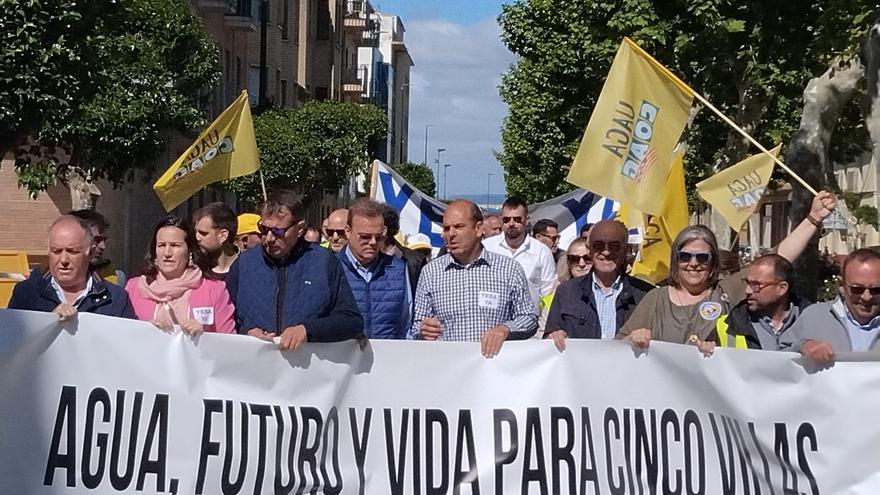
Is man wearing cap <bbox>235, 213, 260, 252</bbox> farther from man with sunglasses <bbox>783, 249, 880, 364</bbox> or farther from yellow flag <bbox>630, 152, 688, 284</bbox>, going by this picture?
man with sunglasses <bbox>783, 249, 880, 364</bbox>

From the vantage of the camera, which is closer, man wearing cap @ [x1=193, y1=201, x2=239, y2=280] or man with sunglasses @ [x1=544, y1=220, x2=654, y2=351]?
man with sunglasses @ [x1=544, y1=220, x2=654, y2=351]

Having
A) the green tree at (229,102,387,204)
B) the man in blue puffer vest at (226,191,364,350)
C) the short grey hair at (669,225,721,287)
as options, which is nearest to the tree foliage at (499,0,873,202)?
the short grey hair at (669,225,721,287)

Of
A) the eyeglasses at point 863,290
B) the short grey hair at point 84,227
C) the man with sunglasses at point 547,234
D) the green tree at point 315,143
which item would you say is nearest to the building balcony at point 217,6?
the green tree at point 315,143

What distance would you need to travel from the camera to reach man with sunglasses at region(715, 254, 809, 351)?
22.8 feet

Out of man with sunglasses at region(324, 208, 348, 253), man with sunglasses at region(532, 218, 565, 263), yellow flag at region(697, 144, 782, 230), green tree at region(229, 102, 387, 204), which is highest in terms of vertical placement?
green tree at region(229, 102, 387, 204)

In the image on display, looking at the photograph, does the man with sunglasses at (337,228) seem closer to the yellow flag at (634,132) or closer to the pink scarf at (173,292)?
the yellow flag at (634,132)

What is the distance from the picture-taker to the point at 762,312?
705 cm

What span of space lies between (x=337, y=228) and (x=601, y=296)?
8.87ft

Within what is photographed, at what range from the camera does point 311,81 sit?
207 feet

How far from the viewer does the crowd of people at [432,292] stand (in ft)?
21.6

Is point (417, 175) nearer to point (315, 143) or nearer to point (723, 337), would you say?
point (315, 143)

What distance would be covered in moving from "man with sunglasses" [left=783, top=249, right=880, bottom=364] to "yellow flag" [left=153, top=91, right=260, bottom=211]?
5.50 m

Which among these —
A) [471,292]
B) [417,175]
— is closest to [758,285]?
[471,292]

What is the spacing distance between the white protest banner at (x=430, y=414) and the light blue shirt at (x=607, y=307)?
Result: 28.7 inches
